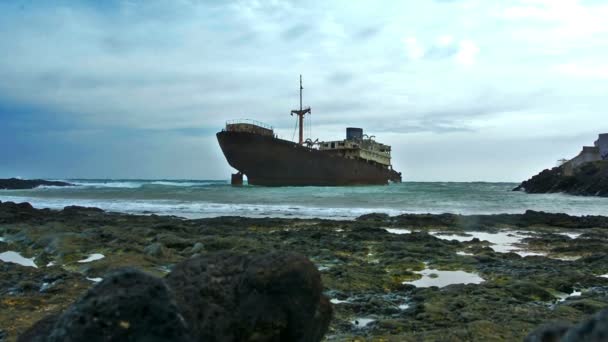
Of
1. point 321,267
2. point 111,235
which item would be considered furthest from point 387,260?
point 111,235

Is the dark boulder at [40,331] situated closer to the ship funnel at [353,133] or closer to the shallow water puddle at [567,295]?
the shallow water puddle at [567,295]

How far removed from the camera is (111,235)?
9.29 m

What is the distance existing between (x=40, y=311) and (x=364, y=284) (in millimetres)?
3533

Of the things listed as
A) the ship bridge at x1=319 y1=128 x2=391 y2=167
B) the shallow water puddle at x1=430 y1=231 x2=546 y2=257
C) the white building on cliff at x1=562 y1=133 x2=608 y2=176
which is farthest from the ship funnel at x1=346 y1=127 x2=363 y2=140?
the shallow water puddle at x1=430 y1=231 x2=546 y2=257

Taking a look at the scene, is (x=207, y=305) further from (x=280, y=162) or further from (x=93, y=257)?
(x=280, y=162)

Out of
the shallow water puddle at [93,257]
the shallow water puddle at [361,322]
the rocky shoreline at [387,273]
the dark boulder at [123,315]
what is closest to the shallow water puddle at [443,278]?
the rocky shoreline at [387,273]

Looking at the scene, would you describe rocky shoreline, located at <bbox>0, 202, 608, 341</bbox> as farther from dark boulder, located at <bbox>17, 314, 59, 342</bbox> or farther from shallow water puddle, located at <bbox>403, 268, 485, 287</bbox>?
dark boulder, located at <bbox>17, 314, 59, 342</bbox>

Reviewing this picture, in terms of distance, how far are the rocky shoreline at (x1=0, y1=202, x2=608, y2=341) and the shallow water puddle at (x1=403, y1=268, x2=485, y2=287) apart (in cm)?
1

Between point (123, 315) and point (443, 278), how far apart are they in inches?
216

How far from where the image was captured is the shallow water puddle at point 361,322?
13.9 ft

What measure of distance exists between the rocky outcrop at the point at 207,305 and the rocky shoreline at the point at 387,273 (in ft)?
0.47

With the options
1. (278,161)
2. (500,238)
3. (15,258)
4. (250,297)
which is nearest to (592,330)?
(250,297)

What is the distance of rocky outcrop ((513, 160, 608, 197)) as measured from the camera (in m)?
37.1

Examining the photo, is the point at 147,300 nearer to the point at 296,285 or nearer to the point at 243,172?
the point at 296,285
